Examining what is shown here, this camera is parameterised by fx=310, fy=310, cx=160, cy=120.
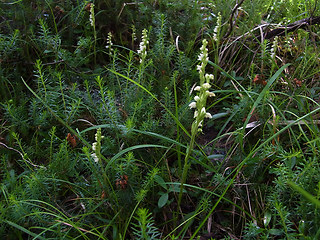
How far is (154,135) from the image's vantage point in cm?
215

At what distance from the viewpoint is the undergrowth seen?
1.98 metres

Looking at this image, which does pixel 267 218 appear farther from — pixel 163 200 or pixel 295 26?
pixel 295 26

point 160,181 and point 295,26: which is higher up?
point 295,26

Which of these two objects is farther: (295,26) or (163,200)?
(295,26)

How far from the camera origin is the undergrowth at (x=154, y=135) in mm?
1977

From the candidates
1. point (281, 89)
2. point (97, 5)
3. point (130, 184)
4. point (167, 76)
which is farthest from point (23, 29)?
point (281, 89)

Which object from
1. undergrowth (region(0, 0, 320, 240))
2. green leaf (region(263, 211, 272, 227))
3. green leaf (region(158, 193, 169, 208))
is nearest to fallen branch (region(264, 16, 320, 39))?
undergrowth (region(0, 0, 320, 240))

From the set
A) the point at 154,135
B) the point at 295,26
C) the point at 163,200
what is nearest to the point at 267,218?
the point at 163,200

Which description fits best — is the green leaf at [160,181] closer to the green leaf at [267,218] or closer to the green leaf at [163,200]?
the green leaf at [163,200]

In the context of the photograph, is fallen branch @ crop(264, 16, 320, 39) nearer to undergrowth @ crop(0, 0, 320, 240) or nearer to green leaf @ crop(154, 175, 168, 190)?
undergrowth @ crop(0, 0, 320, 240)

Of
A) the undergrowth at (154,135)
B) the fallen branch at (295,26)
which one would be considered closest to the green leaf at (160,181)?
the undergrowth at (154,135)

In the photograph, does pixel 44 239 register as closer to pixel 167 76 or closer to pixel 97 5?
pixel 167 76

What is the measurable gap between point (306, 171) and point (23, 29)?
3.06 m

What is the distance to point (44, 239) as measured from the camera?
1.82 metres
